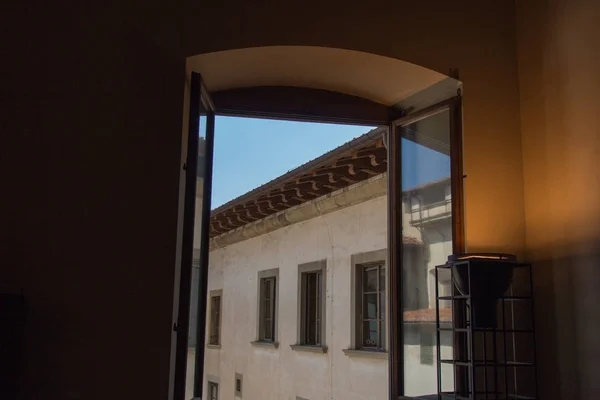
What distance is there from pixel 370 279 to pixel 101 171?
4.99 meters

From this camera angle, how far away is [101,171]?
2.76m

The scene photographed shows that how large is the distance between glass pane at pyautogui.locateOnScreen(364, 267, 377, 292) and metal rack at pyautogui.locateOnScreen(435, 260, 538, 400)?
411 cm

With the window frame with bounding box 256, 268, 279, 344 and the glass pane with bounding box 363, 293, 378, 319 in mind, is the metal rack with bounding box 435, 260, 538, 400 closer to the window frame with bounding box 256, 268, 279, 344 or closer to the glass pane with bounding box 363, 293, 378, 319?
the glass pane with bounding box 363, 293, 378, 319

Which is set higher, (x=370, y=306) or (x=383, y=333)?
(x=370, y=306)

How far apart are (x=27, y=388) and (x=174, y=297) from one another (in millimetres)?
594

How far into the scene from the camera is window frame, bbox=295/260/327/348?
26.8 feet

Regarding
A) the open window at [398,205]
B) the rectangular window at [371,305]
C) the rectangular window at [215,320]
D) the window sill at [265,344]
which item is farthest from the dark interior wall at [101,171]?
the rectangular window at [215,320]

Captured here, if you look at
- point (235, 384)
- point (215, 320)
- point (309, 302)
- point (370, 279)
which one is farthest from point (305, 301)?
point (215, 320)

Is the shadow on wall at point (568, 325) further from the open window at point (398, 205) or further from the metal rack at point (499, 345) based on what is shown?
the open window at point (398, 205)

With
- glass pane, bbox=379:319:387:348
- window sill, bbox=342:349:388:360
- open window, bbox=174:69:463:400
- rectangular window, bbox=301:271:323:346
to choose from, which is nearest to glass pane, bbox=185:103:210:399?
open window, bbox=174:69:463:400

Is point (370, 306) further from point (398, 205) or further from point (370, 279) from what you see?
point (398, 205)

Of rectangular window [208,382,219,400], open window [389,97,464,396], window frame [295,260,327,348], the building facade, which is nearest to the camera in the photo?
open window [389,97,464,396]

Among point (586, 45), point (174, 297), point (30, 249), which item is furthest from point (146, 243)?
point (586, 45)

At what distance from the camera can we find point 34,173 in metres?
2.69
